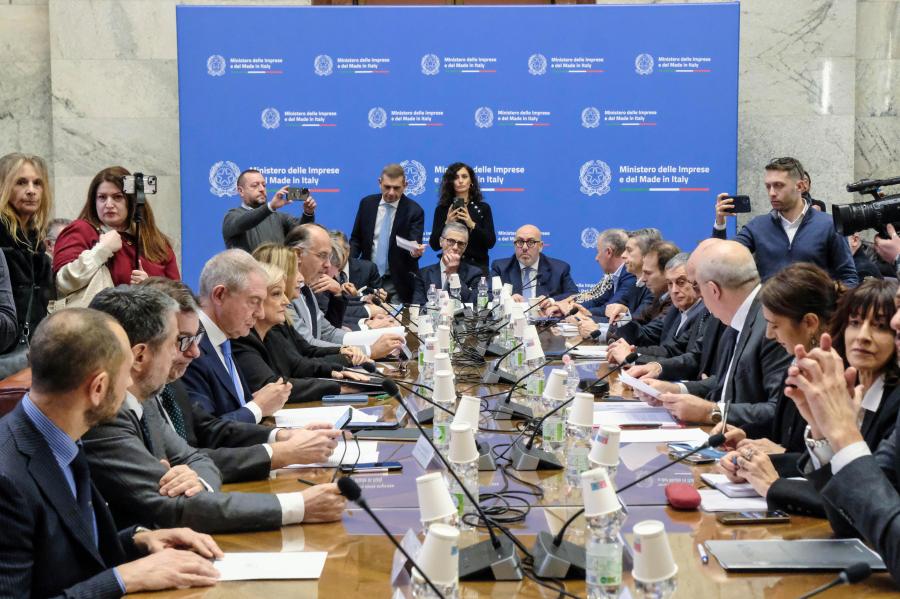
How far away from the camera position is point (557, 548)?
2.00 m

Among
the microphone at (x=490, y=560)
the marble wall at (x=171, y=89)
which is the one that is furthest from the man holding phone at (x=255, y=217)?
the microphone at (x=490, y=560)

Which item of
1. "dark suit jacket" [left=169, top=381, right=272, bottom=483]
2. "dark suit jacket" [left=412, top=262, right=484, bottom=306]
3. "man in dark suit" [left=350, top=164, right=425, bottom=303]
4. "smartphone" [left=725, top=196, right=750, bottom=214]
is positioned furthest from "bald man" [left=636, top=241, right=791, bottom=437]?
"man in dark suit" [left=350, top=164, right=425, bottom=303]

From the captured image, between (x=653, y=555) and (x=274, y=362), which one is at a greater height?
(x=653, y=555)

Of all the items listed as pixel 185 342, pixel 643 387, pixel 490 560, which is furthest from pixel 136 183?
pixel 490 560

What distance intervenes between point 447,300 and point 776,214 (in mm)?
2267

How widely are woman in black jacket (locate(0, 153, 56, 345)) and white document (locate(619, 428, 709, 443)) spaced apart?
2.82 m

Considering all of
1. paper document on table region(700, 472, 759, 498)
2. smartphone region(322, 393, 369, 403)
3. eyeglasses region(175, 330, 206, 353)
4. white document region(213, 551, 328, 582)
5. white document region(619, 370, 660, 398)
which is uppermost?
eyeglasses region(175, 330, 206, 353)

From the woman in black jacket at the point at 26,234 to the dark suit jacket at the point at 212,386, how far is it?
150 centimetres

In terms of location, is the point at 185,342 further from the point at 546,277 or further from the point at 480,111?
the point at 480,111

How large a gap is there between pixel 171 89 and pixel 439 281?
3.39 metres

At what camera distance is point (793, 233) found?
255 inches

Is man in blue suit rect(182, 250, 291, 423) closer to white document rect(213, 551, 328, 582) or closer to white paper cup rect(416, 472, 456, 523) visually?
white document rect(213, 551, 328, 582)

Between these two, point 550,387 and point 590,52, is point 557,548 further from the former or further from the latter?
point 590,52

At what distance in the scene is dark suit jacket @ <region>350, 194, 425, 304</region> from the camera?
8031 mm
